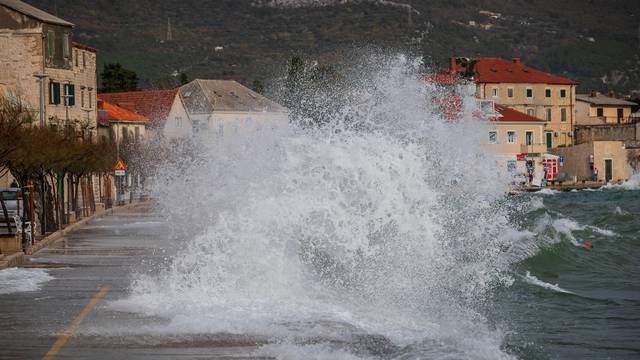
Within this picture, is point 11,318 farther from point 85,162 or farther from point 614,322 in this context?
point 85,162

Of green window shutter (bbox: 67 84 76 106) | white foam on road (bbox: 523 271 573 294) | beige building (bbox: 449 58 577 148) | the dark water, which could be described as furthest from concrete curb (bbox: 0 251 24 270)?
beige building (bbox: 449 58 577 148)

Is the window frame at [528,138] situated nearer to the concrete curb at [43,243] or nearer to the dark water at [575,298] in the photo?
the dark water at [575,298]

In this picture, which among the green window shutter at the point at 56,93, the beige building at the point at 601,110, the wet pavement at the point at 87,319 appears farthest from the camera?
the beige building at the point at 601,110

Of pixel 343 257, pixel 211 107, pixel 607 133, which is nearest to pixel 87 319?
pixel 343 257

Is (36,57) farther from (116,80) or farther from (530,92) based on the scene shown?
(530,92)

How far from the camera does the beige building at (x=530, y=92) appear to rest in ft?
467

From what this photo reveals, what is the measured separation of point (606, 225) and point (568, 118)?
286 feet

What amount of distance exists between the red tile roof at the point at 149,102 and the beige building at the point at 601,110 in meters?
58.6

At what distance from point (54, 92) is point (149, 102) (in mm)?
44304

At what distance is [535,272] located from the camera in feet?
115

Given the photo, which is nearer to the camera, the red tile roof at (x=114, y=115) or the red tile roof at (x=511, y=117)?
the red tile roof at (x=114, y=115)

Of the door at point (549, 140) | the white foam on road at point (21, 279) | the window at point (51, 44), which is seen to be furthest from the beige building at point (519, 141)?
the white foam on road at point (21, 279)

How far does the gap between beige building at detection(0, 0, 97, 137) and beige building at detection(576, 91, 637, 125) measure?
3647 inches

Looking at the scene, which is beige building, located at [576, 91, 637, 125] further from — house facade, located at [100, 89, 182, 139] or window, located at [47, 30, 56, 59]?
window, located at [47, 30, 56, 59]
